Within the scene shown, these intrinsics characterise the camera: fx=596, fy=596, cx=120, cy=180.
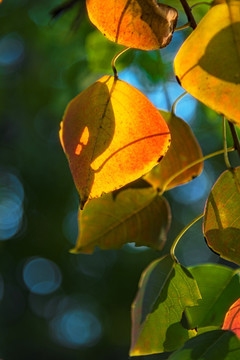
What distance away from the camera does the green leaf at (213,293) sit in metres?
0.56

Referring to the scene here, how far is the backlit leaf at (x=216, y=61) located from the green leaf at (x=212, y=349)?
0.17 metres

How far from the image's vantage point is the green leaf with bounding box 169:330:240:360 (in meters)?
0.44

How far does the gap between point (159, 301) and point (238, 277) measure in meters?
0.15

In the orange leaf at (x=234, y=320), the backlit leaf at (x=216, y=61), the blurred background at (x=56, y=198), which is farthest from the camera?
the blurred background at (x=56, y=198)

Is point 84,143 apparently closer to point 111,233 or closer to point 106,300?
point 111,233

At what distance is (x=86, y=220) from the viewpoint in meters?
0.57

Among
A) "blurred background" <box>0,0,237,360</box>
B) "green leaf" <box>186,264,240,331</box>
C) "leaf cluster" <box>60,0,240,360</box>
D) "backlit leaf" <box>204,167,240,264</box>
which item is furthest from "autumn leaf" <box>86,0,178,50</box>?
"blurred background" <box>0,0,237,360</box>

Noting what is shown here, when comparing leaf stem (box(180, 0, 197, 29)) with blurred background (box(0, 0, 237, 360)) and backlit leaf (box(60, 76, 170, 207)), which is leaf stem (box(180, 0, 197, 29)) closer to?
backlit leaf (box(60, 76, 170, 207))

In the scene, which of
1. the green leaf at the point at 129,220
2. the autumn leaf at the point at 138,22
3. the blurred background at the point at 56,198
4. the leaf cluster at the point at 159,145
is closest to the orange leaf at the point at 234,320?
the leaf cluster at the point at 159,145

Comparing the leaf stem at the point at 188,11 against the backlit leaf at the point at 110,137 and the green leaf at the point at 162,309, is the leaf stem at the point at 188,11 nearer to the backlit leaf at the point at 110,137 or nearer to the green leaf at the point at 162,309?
the backlit leaf at the point at 110,137

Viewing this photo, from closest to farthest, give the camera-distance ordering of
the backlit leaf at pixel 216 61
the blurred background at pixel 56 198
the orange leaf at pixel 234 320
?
1. the backlit leaf at pixel 216 61
2. the orange leaf at pixel 234 320
3. the blurred background at pixel 56 198

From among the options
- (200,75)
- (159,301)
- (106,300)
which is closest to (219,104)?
(200,75)

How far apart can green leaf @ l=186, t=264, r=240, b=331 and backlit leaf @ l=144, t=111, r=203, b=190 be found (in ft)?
0.31

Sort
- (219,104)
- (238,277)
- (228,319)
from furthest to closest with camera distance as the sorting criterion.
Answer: (238,277), (228,319), (219,104)
